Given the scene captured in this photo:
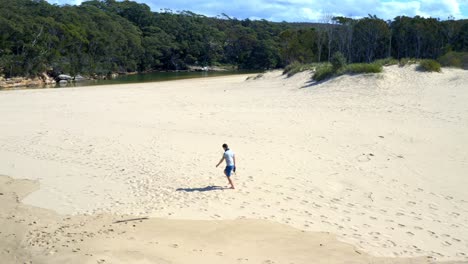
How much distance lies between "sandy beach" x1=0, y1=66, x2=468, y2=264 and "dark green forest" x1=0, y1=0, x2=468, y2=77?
42.0 metres

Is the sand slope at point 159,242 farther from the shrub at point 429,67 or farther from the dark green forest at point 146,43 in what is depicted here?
the dark green forest at point 146,43

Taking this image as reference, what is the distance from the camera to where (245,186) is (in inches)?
404

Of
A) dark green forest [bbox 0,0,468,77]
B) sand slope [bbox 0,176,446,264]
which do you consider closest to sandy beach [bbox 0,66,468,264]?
sand slope [bbox 0,176,446,264]

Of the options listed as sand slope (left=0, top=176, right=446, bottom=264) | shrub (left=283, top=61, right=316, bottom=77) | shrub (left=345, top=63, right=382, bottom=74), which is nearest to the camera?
sand slope (left=0, top=176, right=446, bottom=264)

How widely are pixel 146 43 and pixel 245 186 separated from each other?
85099 millimetres

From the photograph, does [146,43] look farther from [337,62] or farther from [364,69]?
[364,69]

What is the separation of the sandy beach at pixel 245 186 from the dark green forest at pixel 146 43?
138 ft

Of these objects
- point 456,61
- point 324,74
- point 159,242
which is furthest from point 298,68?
point 159,242

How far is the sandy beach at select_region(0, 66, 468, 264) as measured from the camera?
23.6 feet

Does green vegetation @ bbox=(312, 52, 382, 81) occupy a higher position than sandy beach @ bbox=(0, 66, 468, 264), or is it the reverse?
green vegetation @ bbox=(312, 52, 382, 81)

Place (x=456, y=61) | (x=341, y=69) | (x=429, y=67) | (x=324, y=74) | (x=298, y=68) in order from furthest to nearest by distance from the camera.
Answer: (x=298, y=68), (x=456, y=61), (x=324, y=74), (x=341, y=69), (x=429, y=67)

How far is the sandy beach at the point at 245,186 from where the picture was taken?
7.20 meters

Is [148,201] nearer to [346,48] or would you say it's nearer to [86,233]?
[86,233]

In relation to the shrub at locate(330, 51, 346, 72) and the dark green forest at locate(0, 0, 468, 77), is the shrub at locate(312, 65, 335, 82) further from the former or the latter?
the dark green forest at locate(0, 0, 468, 77)
